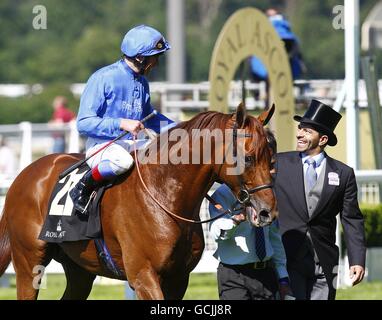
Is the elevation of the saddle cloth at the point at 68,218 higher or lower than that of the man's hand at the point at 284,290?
higher

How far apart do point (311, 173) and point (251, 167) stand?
2.73 feet

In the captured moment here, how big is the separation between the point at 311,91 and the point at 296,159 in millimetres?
10777

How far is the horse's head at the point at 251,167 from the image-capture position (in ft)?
20.9

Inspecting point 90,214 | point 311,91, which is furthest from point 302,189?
point 311,91

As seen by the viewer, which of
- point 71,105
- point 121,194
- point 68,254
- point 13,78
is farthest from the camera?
point 13,78

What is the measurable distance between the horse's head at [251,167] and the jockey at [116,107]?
67 centimetres

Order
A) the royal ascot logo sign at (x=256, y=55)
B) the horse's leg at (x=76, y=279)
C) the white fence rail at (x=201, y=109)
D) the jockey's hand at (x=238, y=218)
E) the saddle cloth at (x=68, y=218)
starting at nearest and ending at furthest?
1. the jockey's hand at (x=238, y=218)
2. the saddle cloth at (x=68, y=218)
3. the horse's leg at (x=76, y=279)
4. the white fence rail at (x=201, y=109)
5. the royal ascot logo sign at (x=256, y=55)

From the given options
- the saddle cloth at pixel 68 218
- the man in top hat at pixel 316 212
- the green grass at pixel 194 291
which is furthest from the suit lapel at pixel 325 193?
the green grass at pixel 194 291

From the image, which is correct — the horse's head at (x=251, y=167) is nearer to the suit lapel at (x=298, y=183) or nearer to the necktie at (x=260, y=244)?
the necktie at (x=260, y=244)

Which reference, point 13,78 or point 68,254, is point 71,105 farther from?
point 68,254

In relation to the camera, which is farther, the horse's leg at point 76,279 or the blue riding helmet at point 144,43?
the horse's leg at point 76,279

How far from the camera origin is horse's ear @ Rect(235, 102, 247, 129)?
6.44 m

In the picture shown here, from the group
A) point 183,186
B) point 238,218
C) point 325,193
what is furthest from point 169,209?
point 325,193

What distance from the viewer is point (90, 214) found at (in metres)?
6.97
